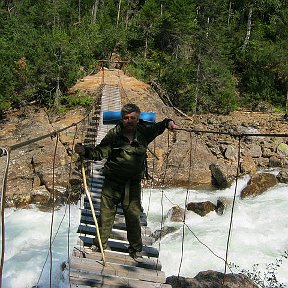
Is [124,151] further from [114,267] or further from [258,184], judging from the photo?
Result: [258,184]

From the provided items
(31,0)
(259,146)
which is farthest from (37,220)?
(31,0)

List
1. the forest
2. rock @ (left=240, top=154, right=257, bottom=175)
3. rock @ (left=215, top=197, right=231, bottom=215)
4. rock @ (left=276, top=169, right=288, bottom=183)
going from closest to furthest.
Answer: rock @ (left=215, top=197, right=231, bottom=215) < rock @ (left=276, top=169, right=288, bottom=183) < rock @ (left=240, top=154, right=257, bottom=175) < the forest

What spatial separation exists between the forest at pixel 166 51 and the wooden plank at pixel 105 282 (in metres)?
10.4

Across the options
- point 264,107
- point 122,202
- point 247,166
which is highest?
point 122,202

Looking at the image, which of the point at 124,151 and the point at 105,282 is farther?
the point at 105,282

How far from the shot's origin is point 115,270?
11.9ft

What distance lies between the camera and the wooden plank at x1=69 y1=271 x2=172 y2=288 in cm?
345

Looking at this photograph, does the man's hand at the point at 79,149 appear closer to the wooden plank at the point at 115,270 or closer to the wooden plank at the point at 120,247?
the wooden plank at the point at 115,270

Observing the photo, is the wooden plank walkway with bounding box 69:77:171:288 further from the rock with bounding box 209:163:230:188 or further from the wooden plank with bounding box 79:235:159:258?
the rock with bounding box 209:163:230:188

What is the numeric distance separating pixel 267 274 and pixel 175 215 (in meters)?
2.50

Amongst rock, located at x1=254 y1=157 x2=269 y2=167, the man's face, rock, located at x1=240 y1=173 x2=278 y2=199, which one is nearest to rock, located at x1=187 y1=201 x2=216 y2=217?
rock, located at x1=240 y1=173 x2=278 y2=199

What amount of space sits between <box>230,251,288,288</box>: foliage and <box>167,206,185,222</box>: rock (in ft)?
6.35

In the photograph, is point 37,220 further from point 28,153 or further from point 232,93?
point 232,93

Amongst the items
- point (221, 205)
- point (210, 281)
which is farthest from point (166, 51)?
point (210, 281)
